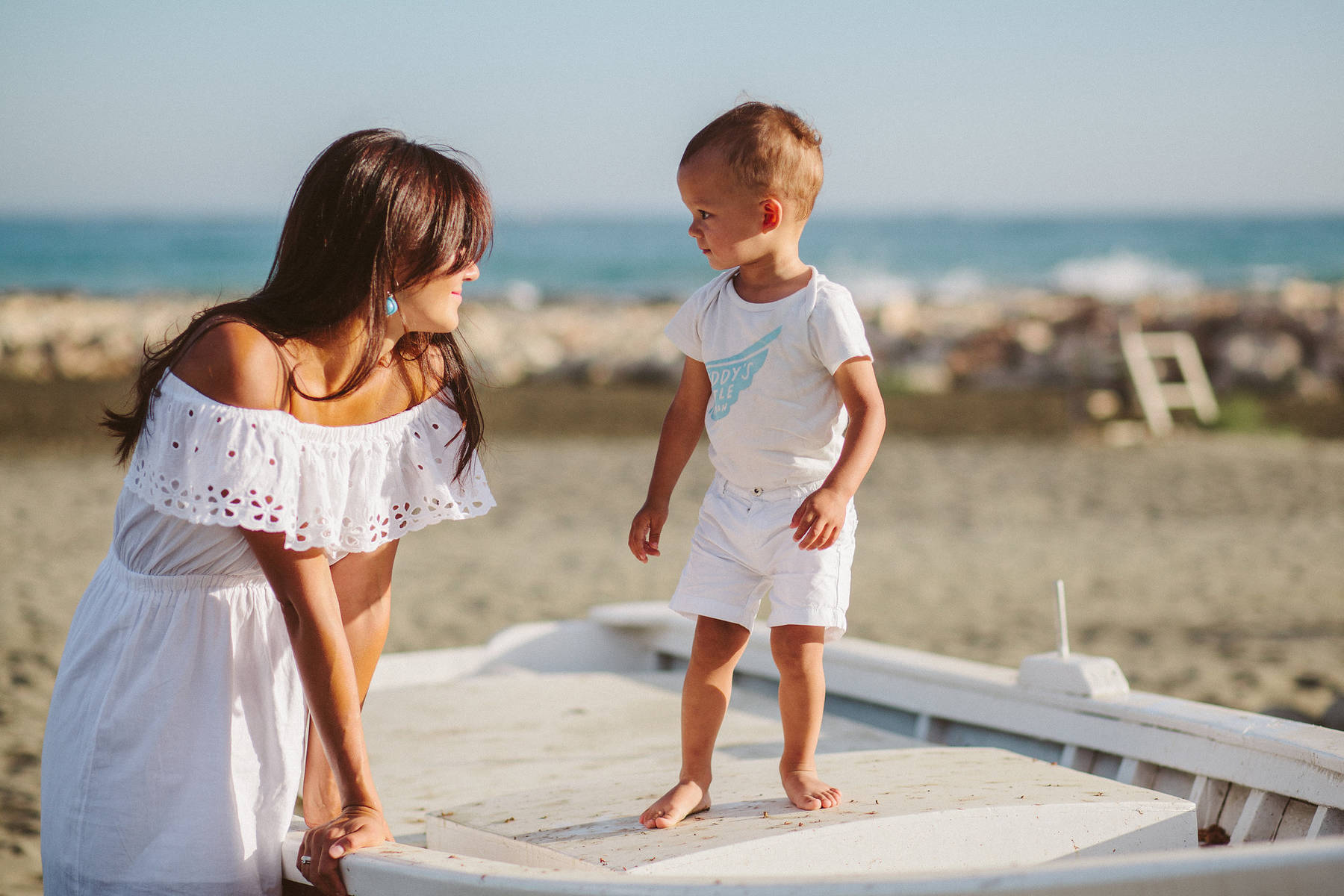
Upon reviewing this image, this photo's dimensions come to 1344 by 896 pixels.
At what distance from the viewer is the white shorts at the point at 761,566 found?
2164 mm

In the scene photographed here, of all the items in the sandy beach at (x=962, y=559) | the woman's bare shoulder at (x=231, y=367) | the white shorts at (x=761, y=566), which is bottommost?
the sandy beach at (x=962, y=559)

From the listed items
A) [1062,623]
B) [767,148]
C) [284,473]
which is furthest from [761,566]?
[1062,623]

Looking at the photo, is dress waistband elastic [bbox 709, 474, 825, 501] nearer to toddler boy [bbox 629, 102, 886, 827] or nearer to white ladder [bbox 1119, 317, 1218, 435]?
toddler boy [bbox 629, 102, 886, 827]

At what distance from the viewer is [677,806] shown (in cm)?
221

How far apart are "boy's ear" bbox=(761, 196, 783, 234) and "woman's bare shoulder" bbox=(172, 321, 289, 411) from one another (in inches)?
32.5

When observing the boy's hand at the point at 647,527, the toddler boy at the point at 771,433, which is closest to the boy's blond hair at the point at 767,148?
the toddler boy at the point at 771,433

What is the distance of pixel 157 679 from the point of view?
2.00m

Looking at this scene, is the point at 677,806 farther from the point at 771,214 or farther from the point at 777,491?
the point at 771,214

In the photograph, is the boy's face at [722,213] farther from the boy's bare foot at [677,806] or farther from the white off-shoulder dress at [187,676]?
the boy's bare foot at [677,806]

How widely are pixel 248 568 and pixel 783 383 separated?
929 mm

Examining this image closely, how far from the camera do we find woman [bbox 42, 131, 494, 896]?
194 cm

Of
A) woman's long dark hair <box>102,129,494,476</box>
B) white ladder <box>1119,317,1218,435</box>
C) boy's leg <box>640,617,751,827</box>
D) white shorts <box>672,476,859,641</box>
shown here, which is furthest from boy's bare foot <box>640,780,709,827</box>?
white ladder <box>1119,317,1218,435</box>

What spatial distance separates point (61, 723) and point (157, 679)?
207mm

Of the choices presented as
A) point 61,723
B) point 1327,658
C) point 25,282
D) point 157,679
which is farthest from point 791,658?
point 25,282
